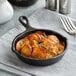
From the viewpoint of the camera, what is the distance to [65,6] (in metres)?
1.44

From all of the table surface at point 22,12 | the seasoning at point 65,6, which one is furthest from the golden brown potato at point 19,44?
the seasoning at point 65,6

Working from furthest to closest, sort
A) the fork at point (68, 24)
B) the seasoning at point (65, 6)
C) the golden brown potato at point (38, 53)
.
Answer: the seasoning at point (65, 6)
the fork at point (68, 24)
the golden brown potato at point (38, 53)

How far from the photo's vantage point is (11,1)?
1.51 m

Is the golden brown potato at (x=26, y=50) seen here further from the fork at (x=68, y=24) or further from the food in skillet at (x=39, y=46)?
the fork at (x=68, y=24)

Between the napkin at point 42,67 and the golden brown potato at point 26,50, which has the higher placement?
the golden brown potato at point 26,50

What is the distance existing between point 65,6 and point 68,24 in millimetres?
120

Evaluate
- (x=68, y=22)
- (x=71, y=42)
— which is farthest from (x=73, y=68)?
(x=68, y=22)

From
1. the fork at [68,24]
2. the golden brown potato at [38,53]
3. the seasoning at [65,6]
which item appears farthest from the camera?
the seasoning at [65,6]

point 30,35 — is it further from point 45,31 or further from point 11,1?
point 11,1

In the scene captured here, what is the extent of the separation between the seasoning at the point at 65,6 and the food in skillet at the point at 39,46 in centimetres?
29

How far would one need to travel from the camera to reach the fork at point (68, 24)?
131 cm

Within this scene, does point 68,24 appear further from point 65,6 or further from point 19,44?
point 19,44

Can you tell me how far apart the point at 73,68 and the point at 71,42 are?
6.2 inches

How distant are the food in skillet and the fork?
0.14 meters
